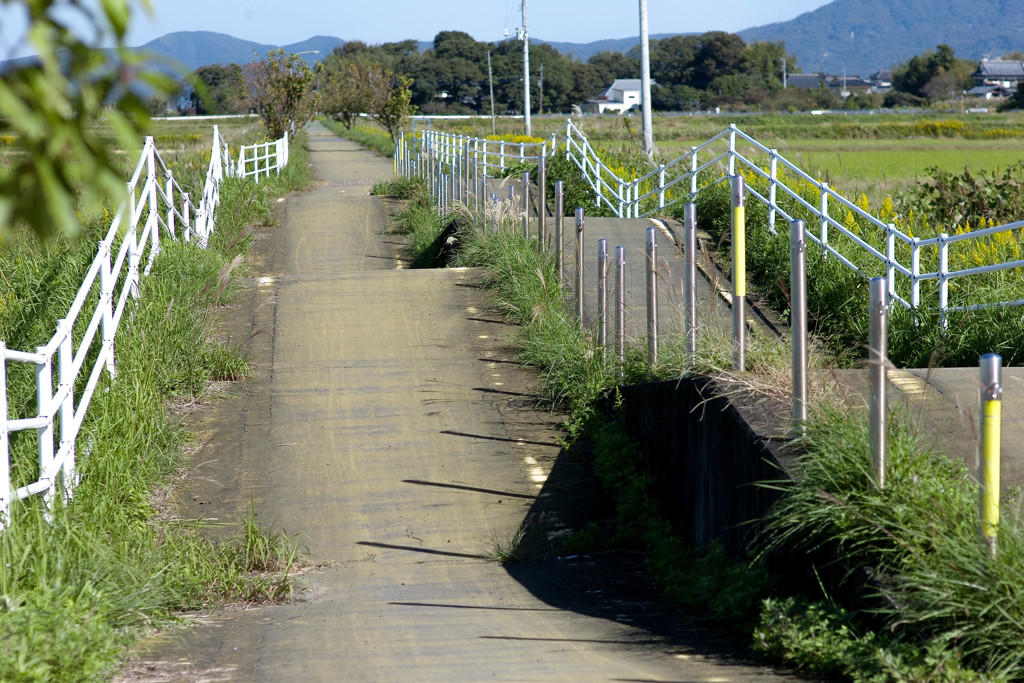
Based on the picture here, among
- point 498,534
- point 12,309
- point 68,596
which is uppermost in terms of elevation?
point 12,309

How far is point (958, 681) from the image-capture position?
11.0 feet

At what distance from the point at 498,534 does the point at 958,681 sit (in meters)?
3.28

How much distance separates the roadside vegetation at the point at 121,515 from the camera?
3.92 metres

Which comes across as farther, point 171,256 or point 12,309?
point 171,256

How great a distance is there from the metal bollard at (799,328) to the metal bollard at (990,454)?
1108 millimetres

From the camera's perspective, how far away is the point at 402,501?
6.69 metres

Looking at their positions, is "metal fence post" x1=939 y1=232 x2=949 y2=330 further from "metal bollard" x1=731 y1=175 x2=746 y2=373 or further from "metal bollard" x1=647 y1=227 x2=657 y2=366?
"metal bollard" x1=731 y1=175 x2=746 y2=373

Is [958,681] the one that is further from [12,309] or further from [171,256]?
[171,256]

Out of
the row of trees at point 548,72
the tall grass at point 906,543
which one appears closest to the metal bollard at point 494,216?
the tall grass at point 906,543

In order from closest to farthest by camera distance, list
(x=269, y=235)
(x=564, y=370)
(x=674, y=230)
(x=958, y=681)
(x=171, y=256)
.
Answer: (x=958, y=681) → (x=564, y=370) → (x=171, y=256) → (x=674, y=230) → (x=269, y=235)

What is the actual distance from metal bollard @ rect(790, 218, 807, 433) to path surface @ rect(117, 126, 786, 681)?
3.41ft

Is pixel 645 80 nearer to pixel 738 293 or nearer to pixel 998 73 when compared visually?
pixel 738 293

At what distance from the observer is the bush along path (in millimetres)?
3475

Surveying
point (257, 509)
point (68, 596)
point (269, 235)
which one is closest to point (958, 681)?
point (68, 596)
